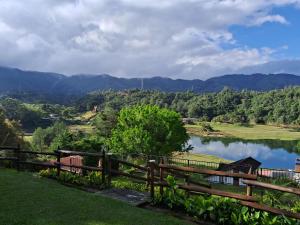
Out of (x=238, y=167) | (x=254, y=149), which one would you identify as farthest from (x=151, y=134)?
(x=254, y=149)

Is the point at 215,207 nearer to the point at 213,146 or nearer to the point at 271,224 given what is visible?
the point at 271,224

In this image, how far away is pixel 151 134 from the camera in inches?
1783

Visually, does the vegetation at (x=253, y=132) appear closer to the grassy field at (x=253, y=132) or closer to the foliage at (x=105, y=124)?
the grassy field at (x=253, y=132)

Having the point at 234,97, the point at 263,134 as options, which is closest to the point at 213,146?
the point at 263,134

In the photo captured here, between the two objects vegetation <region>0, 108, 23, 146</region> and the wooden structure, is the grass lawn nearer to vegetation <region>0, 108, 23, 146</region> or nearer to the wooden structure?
the wooden structure

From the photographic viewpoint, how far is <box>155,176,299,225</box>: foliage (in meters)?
8.31

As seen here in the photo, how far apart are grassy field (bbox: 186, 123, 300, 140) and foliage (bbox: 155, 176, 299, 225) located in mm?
113811

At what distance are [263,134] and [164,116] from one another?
8778cm

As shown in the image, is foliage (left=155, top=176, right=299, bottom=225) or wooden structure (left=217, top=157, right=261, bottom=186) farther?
wooden structure (left=217, top=157, right=261, bottom=186)

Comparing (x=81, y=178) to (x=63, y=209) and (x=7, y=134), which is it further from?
(x=7, y=134)

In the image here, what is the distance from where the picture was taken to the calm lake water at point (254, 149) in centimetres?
8531

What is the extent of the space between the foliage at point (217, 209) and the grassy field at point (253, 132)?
113811mm

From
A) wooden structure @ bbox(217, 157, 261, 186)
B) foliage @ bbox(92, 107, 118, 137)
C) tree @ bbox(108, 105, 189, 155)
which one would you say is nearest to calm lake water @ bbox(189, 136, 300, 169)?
foliage @ bbox(92, 107, 118, 137)

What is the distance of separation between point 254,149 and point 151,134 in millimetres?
62431
